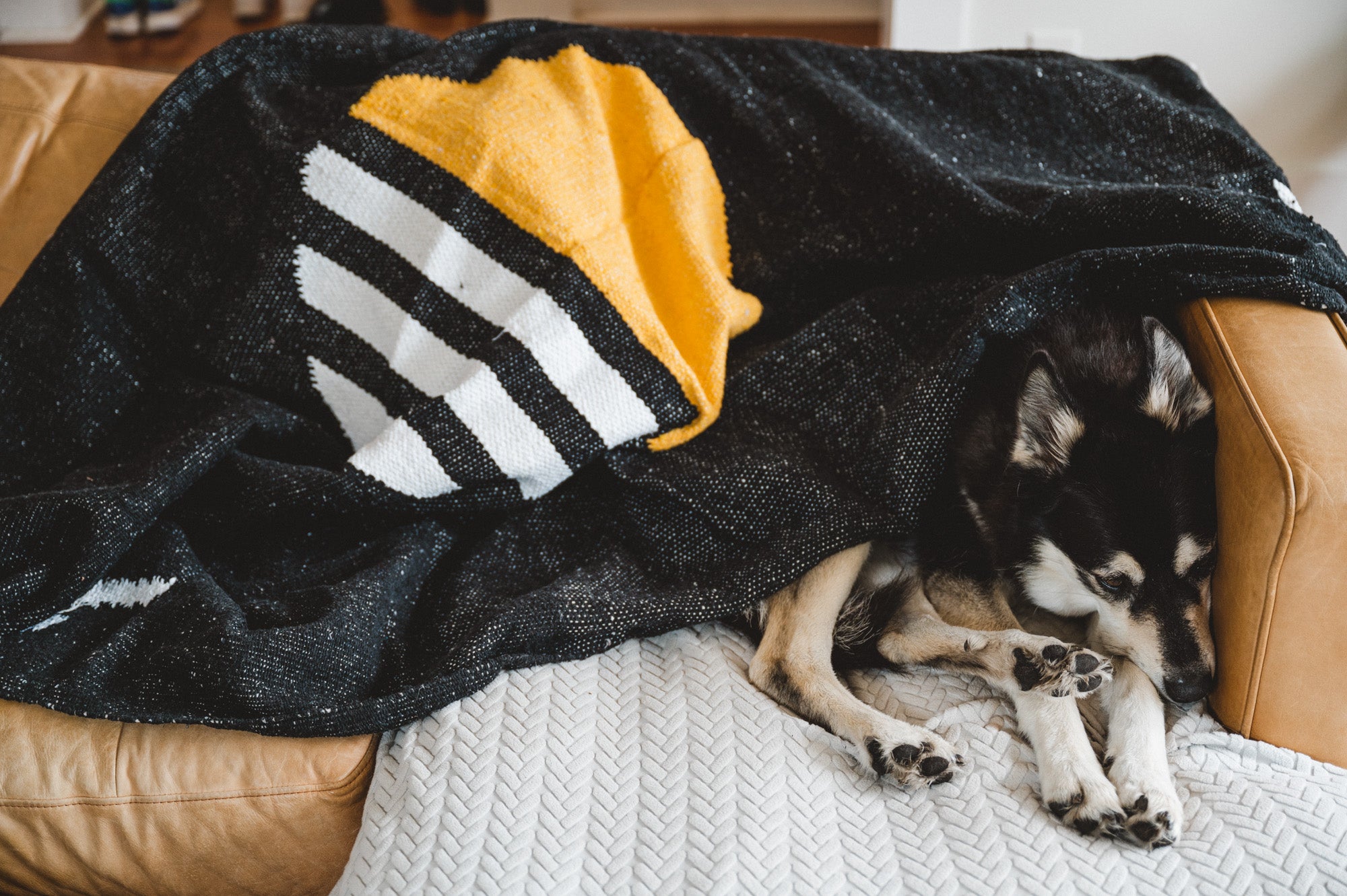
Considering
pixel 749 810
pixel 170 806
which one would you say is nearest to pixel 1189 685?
pixel 749 810

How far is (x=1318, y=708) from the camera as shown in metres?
1.10

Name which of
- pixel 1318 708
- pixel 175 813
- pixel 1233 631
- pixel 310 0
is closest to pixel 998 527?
pixel 1233 631

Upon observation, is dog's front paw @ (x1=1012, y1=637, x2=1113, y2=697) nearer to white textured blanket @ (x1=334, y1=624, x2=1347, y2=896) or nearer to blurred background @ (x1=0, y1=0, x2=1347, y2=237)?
white textured blanket @ (x1=334, y1=624, x2=1347, y2=896)

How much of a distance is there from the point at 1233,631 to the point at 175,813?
1.33 metres

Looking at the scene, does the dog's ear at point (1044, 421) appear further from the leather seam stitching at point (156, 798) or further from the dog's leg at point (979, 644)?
the leather seam stitching at point (156, 798)

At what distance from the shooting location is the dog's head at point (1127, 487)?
1191 millimetres

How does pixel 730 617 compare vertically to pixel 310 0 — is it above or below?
below

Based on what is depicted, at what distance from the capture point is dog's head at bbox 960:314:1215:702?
1191 mm

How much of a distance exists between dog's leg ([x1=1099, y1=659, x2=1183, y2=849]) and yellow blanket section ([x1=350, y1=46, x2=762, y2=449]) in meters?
0.69

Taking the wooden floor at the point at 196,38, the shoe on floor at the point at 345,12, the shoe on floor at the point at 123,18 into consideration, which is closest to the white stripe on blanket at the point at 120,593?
the wooden floor at the point at 196,38

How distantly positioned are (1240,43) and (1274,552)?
1.92 meters

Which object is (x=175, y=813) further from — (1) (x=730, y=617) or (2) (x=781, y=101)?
(2) (x=781, y=101)

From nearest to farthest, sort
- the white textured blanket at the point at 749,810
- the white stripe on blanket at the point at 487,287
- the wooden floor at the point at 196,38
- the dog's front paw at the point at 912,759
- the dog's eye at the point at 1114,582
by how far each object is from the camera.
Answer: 1. the white textured blanket at the point at 749,810
2. the dog's front paw at the point at 912,759
3. the dog's eye at the point at 1114,582
4. the white stripe on blanket at the point at 487,287
5. the wooden floor at the point at 196,38

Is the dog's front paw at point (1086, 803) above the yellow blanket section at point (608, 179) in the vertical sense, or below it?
below
